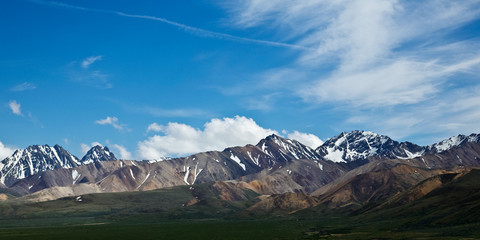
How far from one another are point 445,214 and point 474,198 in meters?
22.7

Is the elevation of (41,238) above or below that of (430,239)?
above

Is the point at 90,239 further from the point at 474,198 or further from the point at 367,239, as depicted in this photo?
the point at 474,198

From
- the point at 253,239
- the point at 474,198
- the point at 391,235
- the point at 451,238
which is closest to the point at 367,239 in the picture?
the point at 391,235

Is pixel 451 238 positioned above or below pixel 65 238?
below

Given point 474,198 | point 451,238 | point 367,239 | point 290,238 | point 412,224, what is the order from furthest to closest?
point 474,198 < point 412,224 < point 290,238 < point 367,239 < point 451,238

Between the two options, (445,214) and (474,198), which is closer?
(445,214)

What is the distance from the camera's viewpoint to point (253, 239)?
446ft

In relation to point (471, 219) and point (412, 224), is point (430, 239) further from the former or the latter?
point (412, 224)

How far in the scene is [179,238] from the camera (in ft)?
479

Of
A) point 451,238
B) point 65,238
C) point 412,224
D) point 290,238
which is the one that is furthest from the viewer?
point 412,224

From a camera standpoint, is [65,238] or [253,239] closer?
[253,239]

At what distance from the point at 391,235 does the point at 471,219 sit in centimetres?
2956

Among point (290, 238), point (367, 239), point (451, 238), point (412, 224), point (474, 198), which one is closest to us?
point (451, 238)

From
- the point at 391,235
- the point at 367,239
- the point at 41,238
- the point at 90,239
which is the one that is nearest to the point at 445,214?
the point at 391,235
